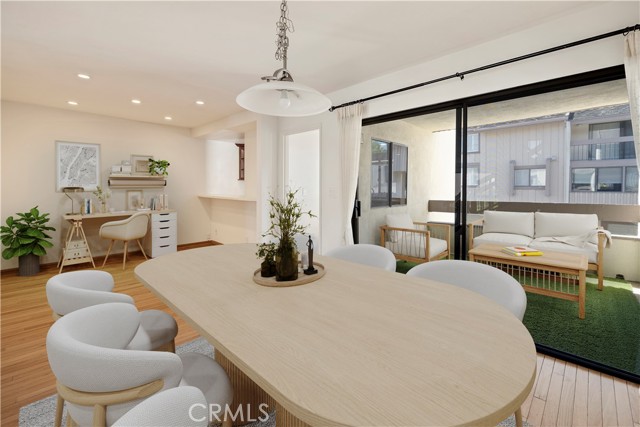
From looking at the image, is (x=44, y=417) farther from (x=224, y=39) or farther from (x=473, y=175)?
(x=473, y=175)

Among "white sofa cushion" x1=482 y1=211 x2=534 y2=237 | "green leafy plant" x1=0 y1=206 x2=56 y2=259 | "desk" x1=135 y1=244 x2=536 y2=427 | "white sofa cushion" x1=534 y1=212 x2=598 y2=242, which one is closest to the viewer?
"desk" x1=135 y1=244 x2=536 y2=427

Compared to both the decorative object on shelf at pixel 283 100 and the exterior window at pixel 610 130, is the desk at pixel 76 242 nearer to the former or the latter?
the decorative object on shelf at pixel 283 100

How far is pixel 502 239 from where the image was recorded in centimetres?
267

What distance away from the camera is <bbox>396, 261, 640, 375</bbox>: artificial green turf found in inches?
83.6

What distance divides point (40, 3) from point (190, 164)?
14.5 ft

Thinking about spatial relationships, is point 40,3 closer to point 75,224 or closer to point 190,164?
point 75,224

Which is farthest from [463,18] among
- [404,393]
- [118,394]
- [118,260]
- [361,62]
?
[118,260]

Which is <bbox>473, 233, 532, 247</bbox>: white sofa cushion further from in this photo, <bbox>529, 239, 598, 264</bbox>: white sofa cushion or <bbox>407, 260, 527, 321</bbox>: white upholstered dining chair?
<bbox>407, 260, 527, 321</bbox>: white upholstered dining chair

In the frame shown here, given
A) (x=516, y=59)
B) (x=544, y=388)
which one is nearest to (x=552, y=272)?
(x=544, y=388)

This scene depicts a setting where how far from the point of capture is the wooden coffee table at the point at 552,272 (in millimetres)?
2307

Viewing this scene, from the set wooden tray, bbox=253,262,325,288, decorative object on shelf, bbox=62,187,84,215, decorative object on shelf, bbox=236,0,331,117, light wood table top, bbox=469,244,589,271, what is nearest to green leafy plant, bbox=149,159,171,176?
decorative object on shelf, bbox=62,187,84,215

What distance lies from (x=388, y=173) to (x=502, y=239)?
4.81 feet

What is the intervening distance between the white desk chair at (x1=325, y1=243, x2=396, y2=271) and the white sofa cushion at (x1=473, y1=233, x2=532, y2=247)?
1193 millimetres

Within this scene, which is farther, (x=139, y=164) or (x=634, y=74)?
(x=139, y=164)
